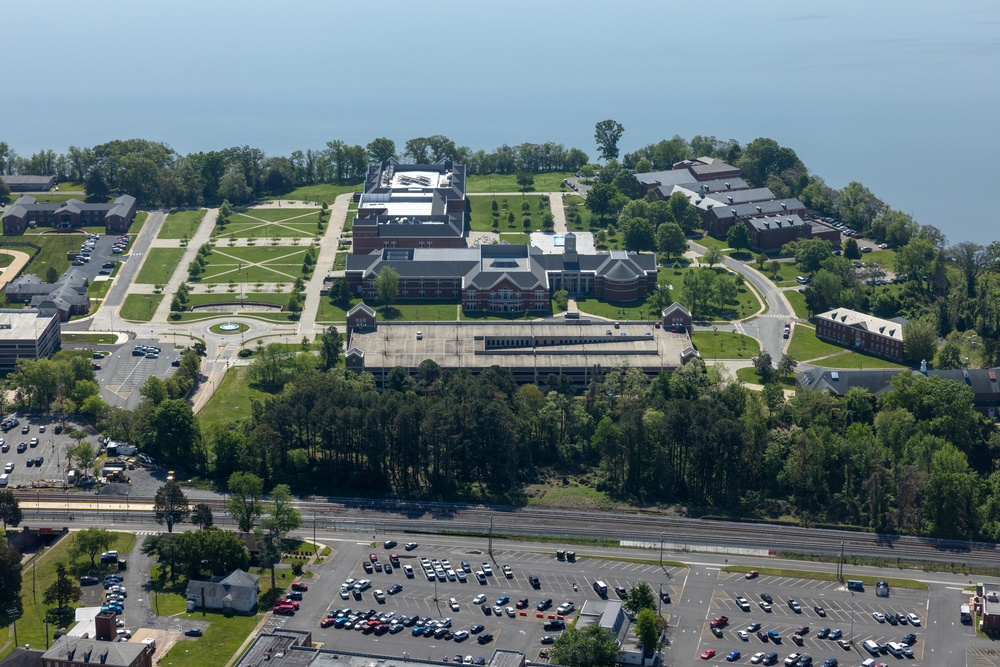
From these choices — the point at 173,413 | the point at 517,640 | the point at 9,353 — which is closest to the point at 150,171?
the point at 9,353

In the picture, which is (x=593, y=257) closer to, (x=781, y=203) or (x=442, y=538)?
(x=781, y=203)

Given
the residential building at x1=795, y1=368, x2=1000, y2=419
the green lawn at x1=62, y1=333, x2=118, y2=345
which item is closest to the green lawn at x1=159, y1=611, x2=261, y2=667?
the green lawn at x1=62, y1=333, x2=118, y2=345

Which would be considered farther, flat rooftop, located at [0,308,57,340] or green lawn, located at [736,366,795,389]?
flat rooftop, located at [0,308,57,340]

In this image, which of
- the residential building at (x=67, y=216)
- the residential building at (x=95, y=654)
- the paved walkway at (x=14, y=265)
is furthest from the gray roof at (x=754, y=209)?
the residential building at (x=95, y=654)

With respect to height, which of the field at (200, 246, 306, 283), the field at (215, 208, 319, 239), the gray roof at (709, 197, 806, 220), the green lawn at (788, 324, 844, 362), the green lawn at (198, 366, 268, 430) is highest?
the gray roof at (709, 197, 806, 220)

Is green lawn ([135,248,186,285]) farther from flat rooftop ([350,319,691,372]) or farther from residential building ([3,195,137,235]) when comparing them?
flat rooftop ([350,319,691,372])

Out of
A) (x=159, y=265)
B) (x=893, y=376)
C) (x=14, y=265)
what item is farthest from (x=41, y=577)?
(x=14, y=265)

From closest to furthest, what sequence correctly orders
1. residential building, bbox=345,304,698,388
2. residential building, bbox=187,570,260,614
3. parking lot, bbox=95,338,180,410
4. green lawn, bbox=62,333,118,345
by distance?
residential building, bbox=187,570,260,614, parking lot, bbox=95,338,180,410, residential building, bbox=345,304,698,388, green lawn, bbox=62,333,118,345
